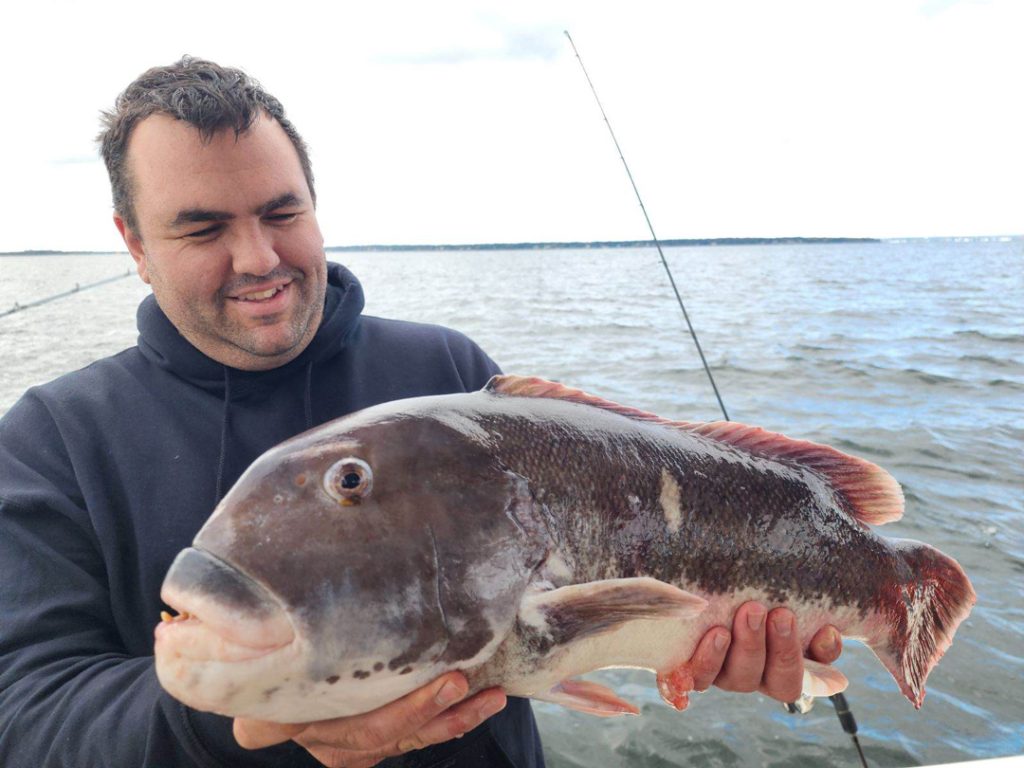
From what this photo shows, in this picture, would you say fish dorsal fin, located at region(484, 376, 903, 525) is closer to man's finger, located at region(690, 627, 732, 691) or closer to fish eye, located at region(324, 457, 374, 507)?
man's finger, located at region(690, 627, 732, 691)

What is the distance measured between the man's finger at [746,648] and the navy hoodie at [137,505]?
78 centimetres

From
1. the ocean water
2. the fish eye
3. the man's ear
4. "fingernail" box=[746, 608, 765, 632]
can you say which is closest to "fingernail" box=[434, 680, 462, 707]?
the fish eye

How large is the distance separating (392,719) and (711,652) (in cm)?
103

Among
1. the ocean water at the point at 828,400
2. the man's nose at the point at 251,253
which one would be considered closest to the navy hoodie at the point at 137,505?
the man's nose at the point at 251,253

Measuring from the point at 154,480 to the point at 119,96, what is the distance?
1.27 meters

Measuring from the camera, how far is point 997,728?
4980 mm

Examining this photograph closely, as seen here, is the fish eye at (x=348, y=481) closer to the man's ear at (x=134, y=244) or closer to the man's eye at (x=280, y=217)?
the man's eye at (x=280, y=217)

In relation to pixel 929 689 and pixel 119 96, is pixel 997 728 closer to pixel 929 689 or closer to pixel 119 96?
pixel 929 689

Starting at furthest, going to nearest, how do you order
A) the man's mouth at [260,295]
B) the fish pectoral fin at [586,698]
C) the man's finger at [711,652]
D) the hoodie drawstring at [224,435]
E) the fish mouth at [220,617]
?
the man's mouth at [260,295] → the hoodie drawstring at [224,435] → the man's finger at [711,652] → the fish pectoral fin at [586,698] → the fish mouth at [220,617]

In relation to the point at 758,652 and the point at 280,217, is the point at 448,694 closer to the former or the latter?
the point at 758,652

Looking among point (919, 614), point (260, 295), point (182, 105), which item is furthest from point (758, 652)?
point (182, 105)

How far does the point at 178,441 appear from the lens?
243 cm

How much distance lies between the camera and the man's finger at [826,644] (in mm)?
2391

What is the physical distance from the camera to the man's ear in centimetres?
254
